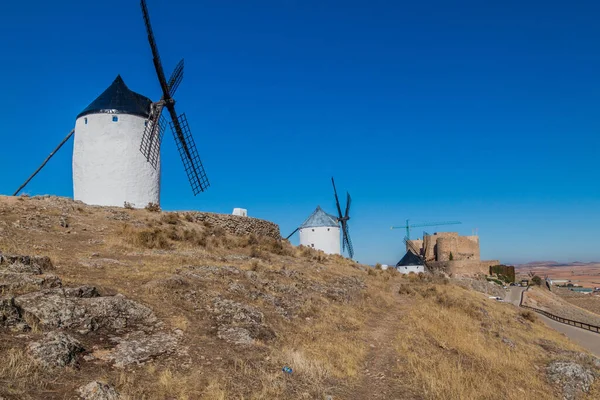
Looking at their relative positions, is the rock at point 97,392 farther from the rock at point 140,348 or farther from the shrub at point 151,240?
the shrub at point 151,240

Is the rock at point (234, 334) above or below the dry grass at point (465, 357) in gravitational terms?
above

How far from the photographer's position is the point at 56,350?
6.06 meters

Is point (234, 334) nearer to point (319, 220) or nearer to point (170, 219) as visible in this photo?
point (170, 219)

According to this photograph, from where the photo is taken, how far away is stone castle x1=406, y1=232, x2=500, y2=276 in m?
57.9

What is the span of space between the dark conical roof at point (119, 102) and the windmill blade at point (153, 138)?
505 millimetres

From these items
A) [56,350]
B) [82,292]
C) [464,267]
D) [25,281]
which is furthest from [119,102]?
[464,267]

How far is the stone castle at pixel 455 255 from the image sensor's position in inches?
2280

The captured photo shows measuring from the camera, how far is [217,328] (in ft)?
28.8

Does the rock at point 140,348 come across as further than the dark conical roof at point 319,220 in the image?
No

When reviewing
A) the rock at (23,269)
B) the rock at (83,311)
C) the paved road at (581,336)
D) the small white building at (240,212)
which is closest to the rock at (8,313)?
the rock at (83,311)

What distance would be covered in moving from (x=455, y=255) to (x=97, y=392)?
206 ft

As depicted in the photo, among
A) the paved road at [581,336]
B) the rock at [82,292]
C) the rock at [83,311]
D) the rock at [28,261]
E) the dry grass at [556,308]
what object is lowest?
the dry grass at [556,308]

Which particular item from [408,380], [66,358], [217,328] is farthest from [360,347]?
[66,358]

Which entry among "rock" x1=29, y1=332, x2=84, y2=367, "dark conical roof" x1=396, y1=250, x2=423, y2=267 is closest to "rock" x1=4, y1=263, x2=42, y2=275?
"rock" x1=29, y1=332, x2=84, y2=367
